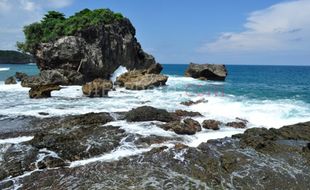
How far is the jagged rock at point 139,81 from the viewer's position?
1516 inches

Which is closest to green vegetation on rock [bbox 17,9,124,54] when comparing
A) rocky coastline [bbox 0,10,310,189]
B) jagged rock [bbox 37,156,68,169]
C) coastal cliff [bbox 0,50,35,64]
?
rocky coastline [bbox 0,10,310,189]

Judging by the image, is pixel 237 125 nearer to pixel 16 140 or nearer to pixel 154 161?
pixel 154 161

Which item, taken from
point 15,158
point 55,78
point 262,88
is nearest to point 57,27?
point 55,78

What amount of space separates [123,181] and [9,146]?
19.0 ft

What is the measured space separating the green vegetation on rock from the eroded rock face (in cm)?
82

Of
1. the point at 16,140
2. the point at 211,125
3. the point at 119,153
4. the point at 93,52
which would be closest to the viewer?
the point at 119,153

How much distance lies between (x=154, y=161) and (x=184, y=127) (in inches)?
181

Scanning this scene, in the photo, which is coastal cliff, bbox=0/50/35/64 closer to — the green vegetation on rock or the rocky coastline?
the green vegetation on rock

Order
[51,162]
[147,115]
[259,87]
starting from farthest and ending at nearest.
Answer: [259,87]
[147,115]
[51,162]

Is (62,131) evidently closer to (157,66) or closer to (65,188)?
(65,188)

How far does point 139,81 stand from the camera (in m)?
39.4

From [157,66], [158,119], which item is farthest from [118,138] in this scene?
[157,66]

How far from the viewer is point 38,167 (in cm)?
1248

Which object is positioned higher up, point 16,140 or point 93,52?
point 93,52
